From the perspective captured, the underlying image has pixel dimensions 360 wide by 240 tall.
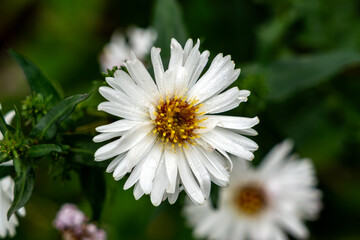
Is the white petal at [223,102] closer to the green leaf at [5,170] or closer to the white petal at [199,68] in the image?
the white petal at [199,68]

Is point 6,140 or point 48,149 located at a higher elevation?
point 6,140

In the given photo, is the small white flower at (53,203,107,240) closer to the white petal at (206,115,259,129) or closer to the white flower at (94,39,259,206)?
the white flower at (94,39,259,206)

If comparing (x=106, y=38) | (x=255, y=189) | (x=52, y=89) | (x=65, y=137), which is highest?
(x=106, y=38)

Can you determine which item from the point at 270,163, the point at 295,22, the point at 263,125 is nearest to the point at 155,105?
the point at 263,125

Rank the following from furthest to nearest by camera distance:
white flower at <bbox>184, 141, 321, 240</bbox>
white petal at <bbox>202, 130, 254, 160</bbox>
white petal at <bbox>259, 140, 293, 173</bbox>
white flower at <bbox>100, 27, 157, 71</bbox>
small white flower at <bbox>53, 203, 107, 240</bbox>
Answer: white flower at <bbox>100, 27, 157, 71</bbox> → white flower at <bbox>184, 141, 321, 240</bbox> → white petal at <bbox>259, 140, 293, 173</bbox> → small white flower at <bbox>53, 203, 107, 240</bbox> → white petal at <bbox>202, 130, 254, 160</bbox>

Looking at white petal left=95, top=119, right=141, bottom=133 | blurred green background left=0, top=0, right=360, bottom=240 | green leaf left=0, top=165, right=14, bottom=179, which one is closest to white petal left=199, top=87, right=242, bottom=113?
white petal left=95, top=119, right=141, bottom=133

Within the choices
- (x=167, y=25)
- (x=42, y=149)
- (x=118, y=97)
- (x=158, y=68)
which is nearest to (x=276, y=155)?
(x=167, y=25)

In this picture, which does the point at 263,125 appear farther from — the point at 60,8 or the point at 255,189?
the point at 60,8
